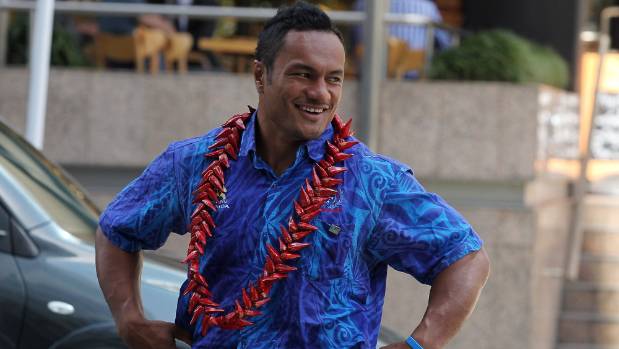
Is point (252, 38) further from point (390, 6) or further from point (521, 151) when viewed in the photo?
point (521, 151)

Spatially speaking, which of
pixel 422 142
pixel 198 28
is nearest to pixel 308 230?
pixel 422 142

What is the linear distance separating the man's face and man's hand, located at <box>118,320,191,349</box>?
58 centimetres

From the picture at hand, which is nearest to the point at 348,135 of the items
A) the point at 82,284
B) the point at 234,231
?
the point at 234,231

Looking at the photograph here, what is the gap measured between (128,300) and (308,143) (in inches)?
24.4

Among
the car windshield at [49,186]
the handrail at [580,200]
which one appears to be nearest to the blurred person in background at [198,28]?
the handrail at [580,200]

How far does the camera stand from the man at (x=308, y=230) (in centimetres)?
294

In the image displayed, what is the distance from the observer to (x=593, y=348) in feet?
32.0

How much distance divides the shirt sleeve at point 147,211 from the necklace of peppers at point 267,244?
0.34ft

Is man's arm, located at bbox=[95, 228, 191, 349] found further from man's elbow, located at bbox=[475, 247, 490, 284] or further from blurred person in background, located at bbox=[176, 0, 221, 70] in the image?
blurred person in background, located at bbox=[176, 0, 221, 70]

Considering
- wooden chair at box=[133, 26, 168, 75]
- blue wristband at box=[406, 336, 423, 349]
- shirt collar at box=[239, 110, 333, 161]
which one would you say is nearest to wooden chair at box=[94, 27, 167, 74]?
wooden chair at box=[133, 26, 168, 75]

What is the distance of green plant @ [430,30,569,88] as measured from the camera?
8812 mm

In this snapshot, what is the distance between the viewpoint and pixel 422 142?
863cm

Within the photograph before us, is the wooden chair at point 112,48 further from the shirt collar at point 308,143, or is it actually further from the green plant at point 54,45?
the shirt collar at point 308,143

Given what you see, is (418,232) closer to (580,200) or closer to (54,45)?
(54,45)
